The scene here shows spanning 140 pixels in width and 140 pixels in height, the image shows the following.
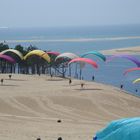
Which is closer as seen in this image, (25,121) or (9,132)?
(9,132)

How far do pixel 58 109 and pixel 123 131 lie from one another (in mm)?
22439

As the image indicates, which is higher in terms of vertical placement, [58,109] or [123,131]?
[123,131]

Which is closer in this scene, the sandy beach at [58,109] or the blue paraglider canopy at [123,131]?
the blue paraglider canopy at [123,131]

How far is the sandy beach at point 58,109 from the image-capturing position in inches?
809

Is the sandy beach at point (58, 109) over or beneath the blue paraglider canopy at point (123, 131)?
beneath

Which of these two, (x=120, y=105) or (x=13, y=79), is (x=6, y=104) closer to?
(x=120, y=105)

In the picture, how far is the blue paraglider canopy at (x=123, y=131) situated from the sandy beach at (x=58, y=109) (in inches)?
407

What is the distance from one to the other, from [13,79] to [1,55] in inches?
132

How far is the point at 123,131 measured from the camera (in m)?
7.66

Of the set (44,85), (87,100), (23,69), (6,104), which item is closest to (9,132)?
(6,104)

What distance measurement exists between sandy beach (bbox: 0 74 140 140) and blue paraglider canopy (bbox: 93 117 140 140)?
1033 cm

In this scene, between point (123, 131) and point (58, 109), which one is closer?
point (123, 131)

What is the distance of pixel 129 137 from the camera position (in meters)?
7.47

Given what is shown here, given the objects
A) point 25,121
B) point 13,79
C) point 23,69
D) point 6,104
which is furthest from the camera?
point 23,69
